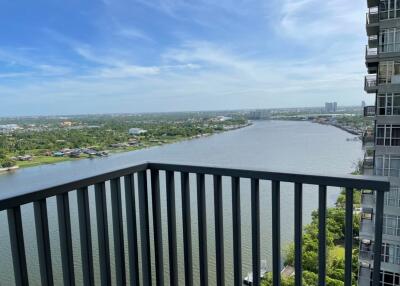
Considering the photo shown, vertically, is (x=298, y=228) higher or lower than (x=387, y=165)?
higher

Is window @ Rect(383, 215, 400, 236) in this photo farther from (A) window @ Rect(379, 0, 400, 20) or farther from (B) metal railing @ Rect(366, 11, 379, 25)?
(B) metal railing @ Rect(366, 11, 379, 25)

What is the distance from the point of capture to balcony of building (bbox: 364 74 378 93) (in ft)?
19.7

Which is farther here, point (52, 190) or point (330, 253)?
point (330, 253)

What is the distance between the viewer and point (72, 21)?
7.05 meters

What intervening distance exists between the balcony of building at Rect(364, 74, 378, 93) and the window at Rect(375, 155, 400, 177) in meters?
1.29

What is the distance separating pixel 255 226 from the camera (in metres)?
1.32

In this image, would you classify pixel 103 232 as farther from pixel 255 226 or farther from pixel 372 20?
pixel 372 20

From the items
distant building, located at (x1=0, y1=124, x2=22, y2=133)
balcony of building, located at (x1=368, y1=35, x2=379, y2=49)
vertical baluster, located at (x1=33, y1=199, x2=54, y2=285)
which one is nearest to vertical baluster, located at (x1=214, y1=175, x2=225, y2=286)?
vertical baluster, located at (x1=33, y1=199, x2=54, y2=285)

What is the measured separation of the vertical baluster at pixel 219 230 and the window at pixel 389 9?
6.01 m

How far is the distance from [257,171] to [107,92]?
14661mm

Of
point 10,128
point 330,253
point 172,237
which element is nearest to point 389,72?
point 330,253

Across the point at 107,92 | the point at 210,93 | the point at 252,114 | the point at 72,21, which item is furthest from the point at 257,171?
the point at 252,114

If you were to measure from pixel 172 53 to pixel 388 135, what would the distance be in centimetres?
1247

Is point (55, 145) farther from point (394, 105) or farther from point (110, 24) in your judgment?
point (394, 105)
